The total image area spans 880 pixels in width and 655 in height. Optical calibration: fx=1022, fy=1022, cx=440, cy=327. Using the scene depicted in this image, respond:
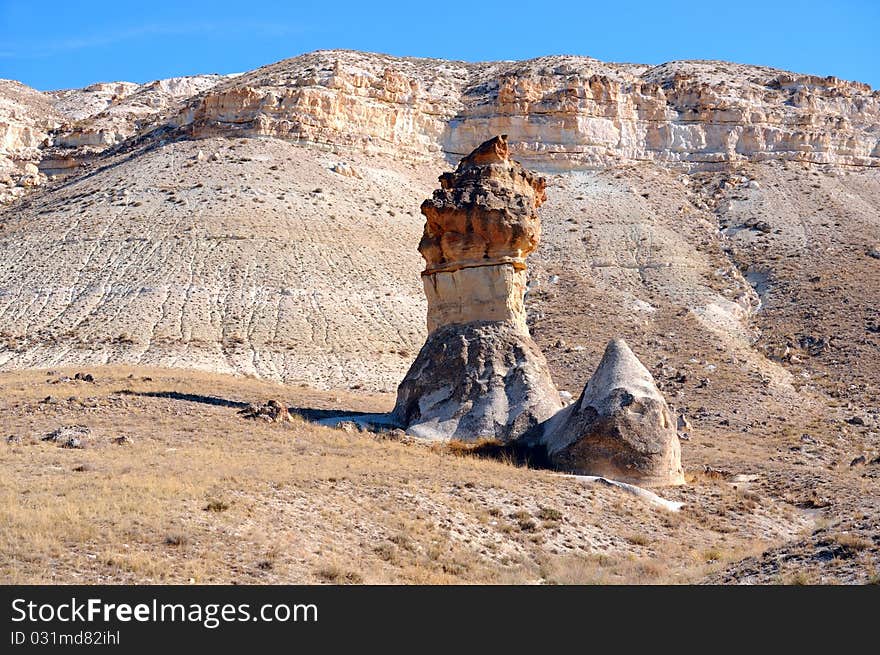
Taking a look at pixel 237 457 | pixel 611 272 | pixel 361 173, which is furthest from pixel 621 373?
pixel 361 173

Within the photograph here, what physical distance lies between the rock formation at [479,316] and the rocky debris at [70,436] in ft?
22.8

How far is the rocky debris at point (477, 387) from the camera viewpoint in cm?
2230

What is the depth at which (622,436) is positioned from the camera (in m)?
18.9

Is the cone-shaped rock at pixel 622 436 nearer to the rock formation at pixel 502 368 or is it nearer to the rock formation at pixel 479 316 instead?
the rock formation at pixel 502 368

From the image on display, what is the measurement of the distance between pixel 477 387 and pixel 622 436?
4964mm

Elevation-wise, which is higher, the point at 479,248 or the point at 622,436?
the point at 479,248

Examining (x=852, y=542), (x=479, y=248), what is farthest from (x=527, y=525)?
(x=479, y=248)

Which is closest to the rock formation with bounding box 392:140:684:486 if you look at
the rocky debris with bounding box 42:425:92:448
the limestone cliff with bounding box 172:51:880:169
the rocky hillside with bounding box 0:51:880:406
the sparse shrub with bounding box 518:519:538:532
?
the sparse shrub with bounding box 518:519:538:532

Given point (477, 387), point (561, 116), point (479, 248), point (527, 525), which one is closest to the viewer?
point (527, 525)

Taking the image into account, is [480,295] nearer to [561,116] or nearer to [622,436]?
[622,436]

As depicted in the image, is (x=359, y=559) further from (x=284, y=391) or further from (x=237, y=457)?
(x=284, y=391)

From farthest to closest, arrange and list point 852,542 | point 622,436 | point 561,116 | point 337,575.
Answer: point 561,116
point 622,436
point 852,542
point 337,575

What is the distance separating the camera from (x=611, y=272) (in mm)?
47781

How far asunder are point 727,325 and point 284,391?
19.9 metres
